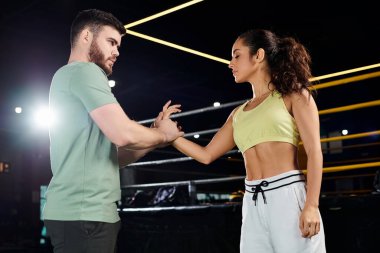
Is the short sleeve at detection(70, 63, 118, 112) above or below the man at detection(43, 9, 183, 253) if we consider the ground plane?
above

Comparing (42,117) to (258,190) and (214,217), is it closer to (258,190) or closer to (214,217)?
(214,217)

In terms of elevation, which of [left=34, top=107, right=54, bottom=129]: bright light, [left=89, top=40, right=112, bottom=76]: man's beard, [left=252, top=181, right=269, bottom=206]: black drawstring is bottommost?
[left=252, top=181, right=269, bottom=206]: black drawstring

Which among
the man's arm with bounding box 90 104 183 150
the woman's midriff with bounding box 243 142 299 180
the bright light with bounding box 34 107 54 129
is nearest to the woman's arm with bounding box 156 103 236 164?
the woman's midriff with bounding box 243 142 299 180

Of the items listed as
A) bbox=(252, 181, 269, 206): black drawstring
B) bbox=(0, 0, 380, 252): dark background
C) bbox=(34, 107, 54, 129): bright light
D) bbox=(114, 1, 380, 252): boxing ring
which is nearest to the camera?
bbox=(252, 181, 269, 206): black drawstring

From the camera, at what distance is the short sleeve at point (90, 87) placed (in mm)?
1733

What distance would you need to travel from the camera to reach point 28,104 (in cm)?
1311

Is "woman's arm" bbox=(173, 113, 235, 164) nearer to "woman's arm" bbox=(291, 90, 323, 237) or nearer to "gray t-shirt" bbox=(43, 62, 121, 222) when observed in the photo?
"woman's arm" bbox=(291, 90, 323, 237)

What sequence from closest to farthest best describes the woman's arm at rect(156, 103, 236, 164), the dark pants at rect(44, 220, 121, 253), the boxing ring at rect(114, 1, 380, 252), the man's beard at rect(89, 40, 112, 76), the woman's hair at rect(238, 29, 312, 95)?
the dark pants at rect(44, 220, 121, 253)
the man's beard at rect(89, 40, 112, 76)
the woman's hair at rect(238, 29, 312, 95)
the woman's arm at rect(156, 103, 236, 164)
the boxing ring at rect(114, 1, 380, 252)

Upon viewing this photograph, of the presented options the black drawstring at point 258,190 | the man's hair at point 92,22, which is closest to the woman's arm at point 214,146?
the black drawstring at point 258,190

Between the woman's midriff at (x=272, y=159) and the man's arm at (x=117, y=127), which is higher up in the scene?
the man's arm at (x=117, y=127)

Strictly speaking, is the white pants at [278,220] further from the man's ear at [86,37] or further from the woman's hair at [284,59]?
the man's ear at [86,37]

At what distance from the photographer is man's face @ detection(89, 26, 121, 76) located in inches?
76.5

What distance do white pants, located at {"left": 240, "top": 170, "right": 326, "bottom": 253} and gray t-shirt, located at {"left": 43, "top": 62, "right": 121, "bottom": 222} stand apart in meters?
0.68

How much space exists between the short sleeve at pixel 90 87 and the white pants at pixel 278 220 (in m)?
0.84
